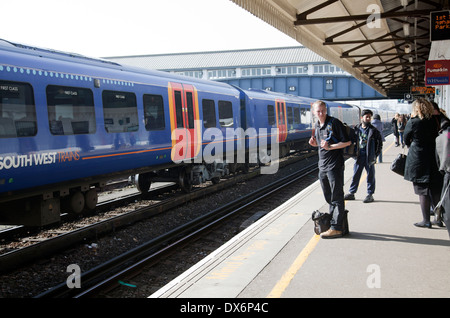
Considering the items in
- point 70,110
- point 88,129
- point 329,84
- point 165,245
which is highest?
point 329,84

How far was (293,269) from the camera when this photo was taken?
482 cm

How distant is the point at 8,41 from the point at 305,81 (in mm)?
39653

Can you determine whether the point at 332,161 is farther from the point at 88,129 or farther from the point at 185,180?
the point at 185,180

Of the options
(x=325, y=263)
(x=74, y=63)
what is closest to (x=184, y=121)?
(x=74, y=63)

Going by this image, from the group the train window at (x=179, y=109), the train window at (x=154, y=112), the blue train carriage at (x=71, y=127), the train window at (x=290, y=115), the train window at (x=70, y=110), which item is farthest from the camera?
the train window at (x=290, y=115)

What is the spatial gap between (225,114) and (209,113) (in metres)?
1.36

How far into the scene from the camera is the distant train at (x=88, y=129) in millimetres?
6730

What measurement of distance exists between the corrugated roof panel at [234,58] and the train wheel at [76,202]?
50.1 metres

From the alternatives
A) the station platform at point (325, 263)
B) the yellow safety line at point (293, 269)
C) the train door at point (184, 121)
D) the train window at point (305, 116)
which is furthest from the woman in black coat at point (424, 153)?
the train window at point (305, 116)

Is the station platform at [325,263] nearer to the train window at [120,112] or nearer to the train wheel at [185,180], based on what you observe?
the train window at [120,112]

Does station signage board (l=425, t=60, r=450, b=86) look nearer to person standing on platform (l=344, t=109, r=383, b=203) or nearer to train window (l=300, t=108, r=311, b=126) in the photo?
person standing on platform (l=344, t=109, r=383, b=203)

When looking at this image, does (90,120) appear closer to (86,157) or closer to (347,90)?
(86,157)
